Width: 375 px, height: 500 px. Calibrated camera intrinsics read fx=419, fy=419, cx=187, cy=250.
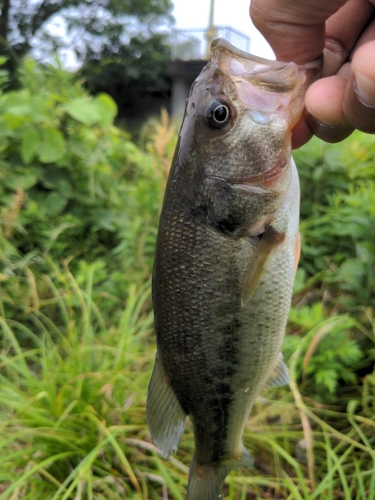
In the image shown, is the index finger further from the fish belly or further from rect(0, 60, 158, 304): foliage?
rect(0, 60, 158, 304): foliage

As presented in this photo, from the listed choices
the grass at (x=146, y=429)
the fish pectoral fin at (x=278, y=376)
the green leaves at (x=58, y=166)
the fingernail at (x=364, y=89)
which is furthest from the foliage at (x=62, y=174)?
the fingernail at (x=364, y=89)

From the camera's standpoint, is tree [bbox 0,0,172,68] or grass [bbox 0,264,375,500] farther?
tree [bbox 0,0,172,68]

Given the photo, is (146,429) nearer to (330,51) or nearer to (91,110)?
(330,51)

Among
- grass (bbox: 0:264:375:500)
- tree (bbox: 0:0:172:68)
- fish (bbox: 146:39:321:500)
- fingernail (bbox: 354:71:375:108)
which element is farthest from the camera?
tree (bbox: 0:0:172:68)

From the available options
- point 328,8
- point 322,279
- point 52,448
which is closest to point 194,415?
point 52,448

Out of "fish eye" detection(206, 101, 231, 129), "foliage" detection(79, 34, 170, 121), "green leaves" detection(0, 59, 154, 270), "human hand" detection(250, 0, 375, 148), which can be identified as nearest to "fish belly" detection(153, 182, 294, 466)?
"fish eye" detection(206, 101, 231, 129)

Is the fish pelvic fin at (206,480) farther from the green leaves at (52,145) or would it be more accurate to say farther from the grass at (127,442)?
the green leaves at (52,145)

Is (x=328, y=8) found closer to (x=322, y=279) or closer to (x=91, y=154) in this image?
(x=322, y=279)
